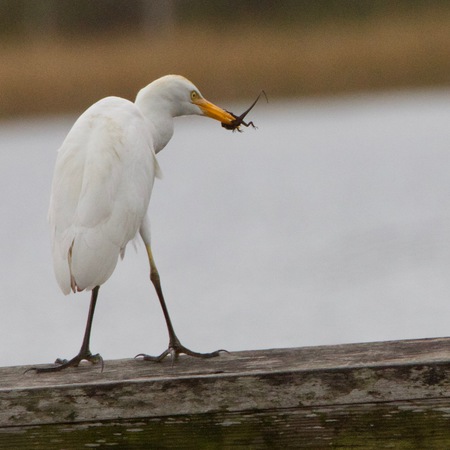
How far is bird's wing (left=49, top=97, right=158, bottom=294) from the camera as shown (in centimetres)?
253

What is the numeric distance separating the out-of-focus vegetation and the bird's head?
6.89m

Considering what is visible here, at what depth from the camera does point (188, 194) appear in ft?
34.5

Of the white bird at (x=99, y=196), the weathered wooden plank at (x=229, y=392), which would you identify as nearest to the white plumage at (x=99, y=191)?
the white bird at (x=99, y=196)

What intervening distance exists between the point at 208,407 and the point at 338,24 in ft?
38.1

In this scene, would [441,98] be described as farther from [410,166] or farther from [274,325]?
[274,325]

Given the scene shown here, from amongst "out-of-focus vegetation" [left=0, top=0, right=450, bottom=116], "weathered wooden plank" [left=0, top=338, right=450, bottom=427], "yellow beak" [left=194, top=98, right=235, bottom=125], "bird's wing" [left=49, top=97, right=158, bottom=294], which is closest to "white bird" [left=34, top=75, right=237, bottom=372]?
"bird's wing" [left=49, top=97, right=158, bottom=294]

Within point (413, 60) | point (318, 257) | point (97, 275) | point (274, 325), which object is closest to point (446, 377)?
point (97, 275)

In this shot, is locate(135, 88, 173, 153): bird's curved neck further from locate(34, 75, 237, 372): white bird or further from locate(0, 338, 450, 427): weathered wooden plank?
locate(0, 338, 450, 427): weathered wooden plank

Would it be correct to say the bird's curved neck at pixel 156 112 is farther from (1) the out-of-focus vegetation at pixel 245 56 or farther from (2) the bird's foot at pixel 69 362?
(1) the out-of-focus vegetation at pixel 245 56

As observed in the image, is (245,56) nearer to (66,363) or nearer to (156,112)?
(156,112)

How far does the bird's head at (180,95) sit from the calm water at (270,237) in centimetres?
249

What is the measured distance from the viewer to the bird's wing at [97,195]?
8.29 feet

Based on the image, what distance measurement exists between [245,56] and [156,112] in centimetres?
789

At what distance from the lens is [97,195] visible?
8.59 feet
